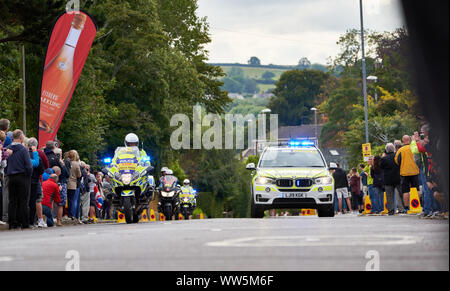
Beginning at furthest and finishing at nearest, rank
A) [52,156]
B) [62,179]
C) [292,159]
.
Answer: [292,159] → [62,179] → [52,156]

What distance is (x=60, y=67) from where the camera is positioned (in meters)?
25.3

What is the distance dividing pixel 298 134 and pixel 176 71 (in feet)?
350

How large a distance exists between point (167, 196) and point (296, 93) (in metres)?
107

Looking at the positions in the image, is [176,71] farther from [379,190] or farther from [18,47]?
[379,190]

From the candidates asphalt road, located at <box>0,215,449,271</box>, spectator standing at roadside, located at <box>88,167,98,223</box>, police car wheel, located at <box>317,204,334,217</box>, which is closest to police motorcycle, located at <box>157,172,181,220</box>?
spectator standing at roadside, located at <box>88,167,98,223</box>

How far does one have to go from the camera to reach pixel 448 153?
287 cm

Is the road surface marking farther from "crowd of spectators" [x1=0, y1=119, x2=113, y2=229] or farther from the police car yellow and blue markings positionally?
the police car yellow and blue markings

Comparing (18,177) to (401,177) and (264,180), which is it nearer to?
(264,180)

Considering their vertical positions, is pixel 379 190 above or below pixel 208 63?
below

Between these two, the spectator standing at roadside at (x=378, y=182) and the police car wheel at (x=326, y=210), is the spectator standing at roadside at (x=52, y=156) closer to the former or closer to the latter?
the police car wheel at (x=326, y=210)

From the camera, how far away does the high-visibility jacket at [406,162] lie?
21688 millimetres

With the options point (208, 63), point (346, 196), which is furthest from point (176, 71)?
point (346, 196)

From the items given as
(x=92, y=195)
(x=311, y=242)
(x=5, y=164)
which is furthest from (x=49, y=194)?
(x=311, y=242)

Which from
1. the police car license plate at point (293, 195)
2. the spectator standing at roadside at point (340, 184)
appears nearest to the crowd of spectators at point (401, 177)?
the police car license plate at point (293, 195)
